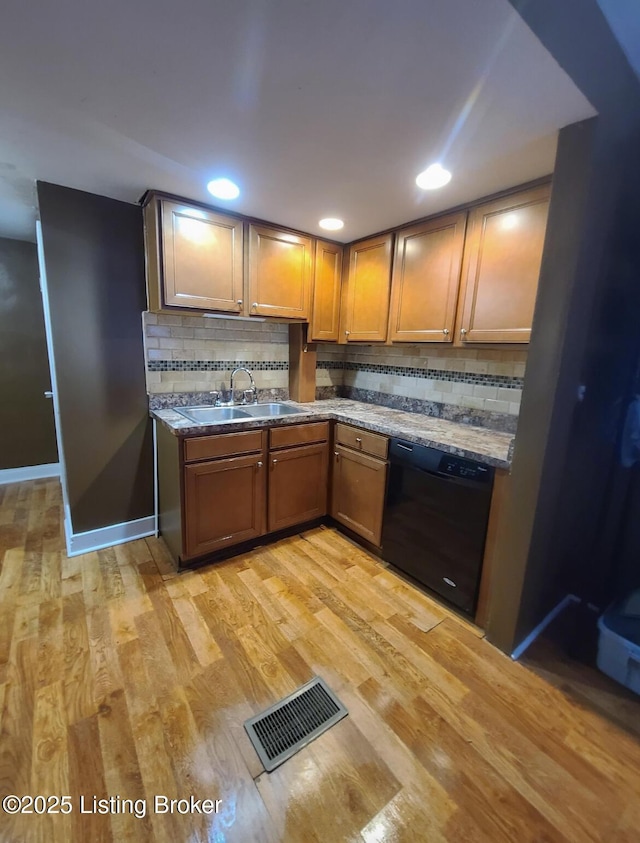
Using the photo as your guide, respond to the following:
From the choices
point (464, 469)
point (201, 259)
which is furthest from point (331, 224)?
point (464, 469)

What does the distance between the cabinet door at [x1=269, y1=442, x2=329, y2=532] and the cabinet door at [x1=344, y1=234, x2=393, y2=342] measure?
0.90 metres

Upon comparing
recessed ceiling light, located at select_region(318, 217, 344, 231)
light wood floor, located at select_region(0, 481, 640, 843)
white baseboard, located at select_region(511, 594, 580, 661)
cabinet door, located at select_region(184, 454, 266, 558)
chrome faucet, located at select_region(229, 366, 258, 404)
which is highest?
recessed ceiling light, located at select_region(318, 217, 344, 231)

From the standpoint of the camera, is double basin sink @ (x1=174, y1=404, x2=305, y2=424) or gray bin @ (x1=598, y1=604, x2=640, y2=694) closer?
gray bin @ (x1=598, y1=604, x2=640, y2=694)

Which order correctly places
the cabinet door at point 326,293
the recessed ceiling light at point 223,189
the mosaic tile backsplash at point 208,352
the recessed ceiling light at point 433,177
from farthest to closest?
the cabinet door at point 326,293, the mosaic tile backsplash at point 208,352, the recessed ceiling light at point 223,189, the recessed ceiling light at point 433,177

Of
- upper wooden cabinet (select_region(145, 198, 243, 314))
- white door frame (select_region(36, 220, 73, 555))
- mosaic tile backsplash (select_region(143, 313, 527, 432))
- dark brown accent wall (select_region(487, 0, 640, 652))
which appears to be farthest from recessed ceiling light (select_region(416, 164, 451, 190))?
white door frame (select_region(36, 220, 73, 555))

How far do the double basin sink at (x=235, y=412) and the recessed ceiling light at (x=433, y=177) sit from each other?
4.81 feet

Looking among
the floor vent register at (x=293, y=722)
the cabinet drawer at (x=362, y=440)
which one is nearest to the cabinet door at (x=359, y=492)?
the cabinet drawer at (x=362, y=440)

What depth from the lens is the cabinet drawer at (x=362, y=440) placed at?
220cm

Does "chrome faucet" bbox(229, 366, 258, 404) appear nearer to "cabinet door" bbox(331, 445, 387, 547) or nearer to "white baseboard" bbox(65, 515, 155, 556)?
"cabinet door" bbox(331, 445, 387, 547)

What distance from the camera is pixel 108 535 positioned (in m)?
2.42

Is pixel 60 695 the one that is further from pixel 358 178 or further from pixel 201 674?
pixel 358 178

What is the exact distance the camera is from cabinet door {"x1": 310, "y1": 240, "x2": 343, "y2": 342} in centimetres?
267

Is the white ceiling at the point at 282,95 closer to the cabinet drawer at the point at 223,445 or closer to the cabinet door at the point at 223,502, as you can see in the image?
the cabinet drawer at the point at 223,445

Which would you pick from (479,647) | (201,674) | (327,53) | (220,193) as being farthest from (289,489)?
(327,53)
